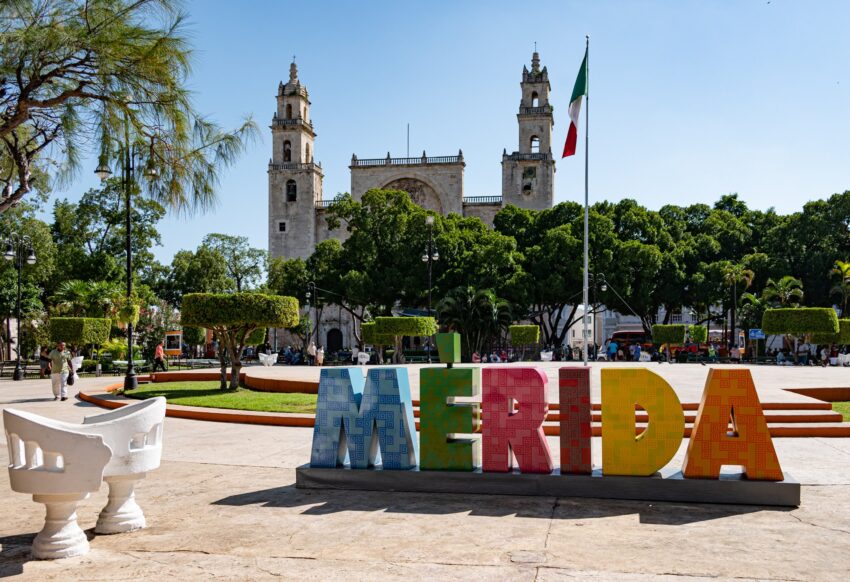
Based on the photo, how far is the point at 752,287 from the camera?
146 feet

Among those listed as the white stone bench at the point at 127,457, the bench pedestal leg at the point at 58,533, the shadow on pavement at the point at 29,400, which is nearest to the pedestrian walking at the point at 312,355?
the shadow on pavement at the point at 29,400

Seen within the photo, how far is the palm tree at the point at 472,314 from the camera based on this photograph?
36.5 m

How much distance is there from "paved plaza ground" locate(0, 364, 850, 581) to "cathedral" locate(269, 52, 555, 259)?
50.7 metres

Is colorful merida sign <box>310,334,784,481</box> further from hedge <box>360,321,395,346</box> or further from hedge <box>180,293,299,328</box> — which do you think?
hedge <box>360,321,395,346</box>

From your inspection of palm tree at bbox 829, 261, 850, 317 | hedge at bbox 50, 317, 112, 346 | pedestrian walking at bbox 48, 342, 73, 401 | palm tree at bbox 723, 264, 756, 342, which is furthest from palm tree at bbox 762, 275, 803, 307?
pedestrian walking at bbox 48, 342, 73, 401

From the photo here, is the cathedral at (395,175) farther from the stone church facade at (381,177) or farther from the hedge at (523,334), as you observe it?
the hedge at (523,334)

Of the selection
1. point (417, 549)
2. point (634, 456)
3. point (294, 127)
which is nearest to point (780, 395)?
point (634, 456)

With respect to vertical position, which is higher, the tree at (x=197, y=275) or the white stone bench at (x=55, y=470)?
the tree at (x=197, y=275)

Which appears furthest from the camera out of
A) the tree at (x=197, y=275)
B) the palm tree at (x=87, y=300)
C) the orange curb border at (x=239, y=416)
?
the tree at (x=197, y=275)

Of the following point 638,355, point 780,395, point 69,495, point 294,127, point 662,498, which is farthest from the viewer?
point 294,127

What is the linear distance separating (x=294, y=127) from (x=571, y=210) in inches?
942

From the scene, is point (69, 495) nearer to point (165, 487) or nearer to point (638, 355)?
point (165, 487)

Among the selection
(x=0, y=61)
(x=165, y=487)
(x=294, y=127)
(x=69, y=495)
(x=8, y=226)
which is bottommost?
(x=165, y=487)

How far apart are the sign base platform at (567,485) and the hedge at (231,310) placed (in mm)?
9512
